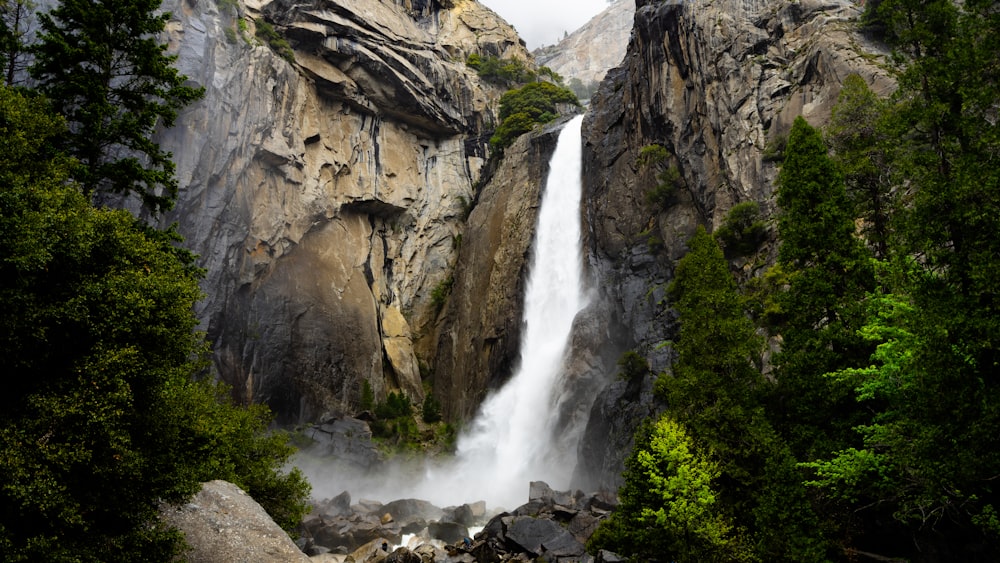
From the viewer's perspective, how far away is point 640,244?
3656 cm

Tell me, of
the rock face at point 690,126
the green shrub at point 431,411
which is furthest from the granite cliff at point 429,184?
the green shrub at point 431,411

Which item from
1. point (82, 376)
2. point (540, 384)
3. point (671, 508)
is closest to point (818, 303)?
point (671, 508)

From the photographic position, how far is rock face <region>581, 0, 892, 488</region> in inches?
1125

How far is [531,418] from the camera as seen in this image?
127 feet

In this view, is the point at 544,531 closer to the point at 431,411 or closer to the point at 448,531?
the point at 448,531

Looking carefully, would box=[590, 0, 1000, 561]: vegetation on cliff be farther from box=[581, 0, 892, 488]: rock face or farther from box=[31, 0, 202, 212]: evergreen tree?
box=[31, 0, 202, 212]: evergreen tree

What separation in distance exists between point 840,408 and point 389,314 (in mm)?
37829

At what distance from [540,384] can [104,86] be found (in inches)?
→ 1149

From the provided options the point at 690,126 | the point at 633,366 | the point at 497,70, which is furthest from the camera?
the point at 497,70

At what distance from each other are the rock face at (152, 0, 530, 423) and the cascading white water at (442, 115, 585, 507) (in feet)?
29.1

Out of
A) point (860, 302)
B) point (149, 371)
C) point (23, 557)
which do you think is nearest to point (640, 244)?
point (860, 302)

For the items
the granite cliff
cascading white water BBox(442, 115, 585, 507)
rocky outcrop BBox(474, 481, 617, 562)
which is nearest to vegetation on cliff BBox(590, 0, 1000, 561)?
rocky outcrop BBox(474, 481, 617, 562)

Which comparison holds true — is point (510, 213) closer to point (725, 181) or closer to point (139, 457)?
point (725, 181)

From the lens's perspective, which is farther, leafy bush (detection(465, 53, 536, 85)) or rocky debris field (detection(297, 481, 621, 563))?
leafy bush (detection(465, 53, 536, 85))
